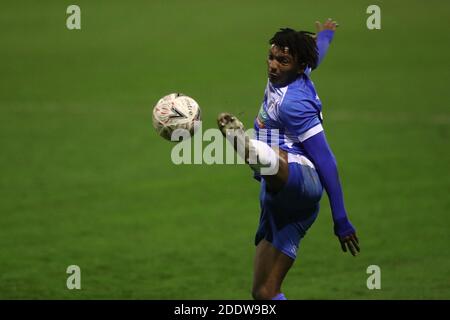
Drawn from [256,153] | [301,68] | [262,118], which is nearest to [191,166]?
[262,118]

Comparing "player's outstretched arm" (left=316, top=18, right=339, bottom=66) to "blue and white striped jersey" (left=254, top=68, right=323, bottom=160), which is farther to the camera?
"player's outstretched arm" (left=316, top=18, right=339, bottom=66)

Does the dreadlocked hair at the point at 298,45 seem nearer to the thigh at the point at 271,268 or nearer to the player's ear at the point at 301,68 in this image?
the player's ear at the point at 301,68

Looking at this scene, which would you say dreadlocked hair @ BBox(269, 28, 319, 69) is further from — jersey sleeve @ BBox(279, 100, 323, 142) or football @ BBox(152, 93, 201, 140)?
football @ BBox(152, 93, 201, 140)

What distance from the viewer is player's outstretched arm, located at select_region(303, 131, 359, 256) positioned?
7078 millimetres

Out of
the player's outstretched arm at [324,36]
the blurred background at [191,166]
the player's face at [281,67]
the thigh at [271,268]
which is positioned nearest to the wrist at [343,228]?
the thigh at [271,268]

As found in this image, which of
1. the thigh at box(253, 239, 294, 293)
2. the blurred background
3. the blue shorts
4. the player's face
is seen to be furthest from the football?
the blurred background

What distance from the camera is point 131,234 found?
12516 millimetres

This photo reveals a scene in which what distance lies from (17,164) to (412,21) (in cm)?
1855

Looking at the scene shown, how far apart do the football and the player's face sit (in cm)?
72

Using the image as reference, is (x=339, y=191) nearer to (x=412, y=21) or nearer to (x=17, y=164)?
(x=17, y=164)

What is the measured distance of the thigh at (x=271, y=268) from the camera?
7297mm

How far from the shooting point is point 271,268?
734cm

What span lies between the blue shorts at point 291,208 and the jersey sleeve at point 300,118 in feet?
0.90

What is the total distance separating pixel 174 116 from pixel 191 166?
951cm
